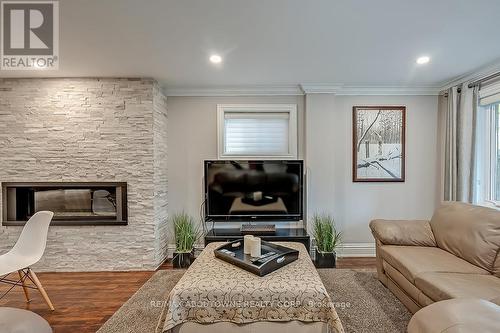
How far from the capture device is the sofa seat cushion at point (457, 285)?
1744 mm

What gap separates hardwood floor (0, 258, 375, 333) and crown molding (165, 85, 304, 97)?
2.44 m

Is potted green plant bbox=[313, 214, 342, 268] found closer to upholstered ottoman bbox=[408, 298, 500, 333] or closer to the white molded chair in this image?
upholstered ottoman bbox=[408, 298, 500, 333]

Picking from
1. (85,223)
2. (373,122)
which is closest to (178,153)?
(85,223)

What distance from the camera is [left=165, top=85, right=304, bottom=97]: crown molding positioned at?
386 cm

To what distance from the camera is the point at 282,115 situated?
3.93m

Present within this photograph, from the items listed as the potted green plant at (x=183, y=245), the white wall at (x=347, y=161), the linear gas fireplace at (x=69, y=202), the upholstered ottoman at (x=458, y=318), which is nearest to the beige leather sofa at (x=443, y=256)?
the upholstered ottoman at (x=458, y=318)

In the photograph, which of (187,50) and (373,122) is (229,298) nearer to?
(187,50)

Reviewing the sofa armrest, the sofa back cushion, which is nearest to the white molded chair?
the sofa armrest

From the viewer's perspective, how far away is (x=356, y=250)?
395cm

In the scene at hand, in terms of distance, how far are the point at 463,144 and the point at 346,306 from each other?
2535mm

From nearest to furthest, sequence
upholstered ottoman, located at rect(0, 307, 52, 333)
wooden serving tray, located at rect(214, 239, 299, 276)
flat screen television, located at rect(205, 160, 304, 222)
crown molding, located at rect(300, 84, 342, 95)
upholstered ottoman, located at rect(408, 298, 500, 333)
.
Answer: upholstered ottoman, located at rect(408, 298, 500, 333), upholstered ottoman, located at rect(0, 307, 52, 333), wooden serving tray, located at rect(214, 239, 299, 276), flat screen television, located at rect(205, 160, 304, 222), crown molding, located at rect(300, 84, 342, 95)

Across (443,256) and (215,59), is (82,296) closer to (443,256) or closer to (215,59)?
(215,59)

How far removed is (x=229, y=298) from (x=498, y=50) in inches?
135

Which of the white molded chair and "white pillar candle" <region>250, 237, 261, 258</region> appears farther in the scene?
the white molded chair
